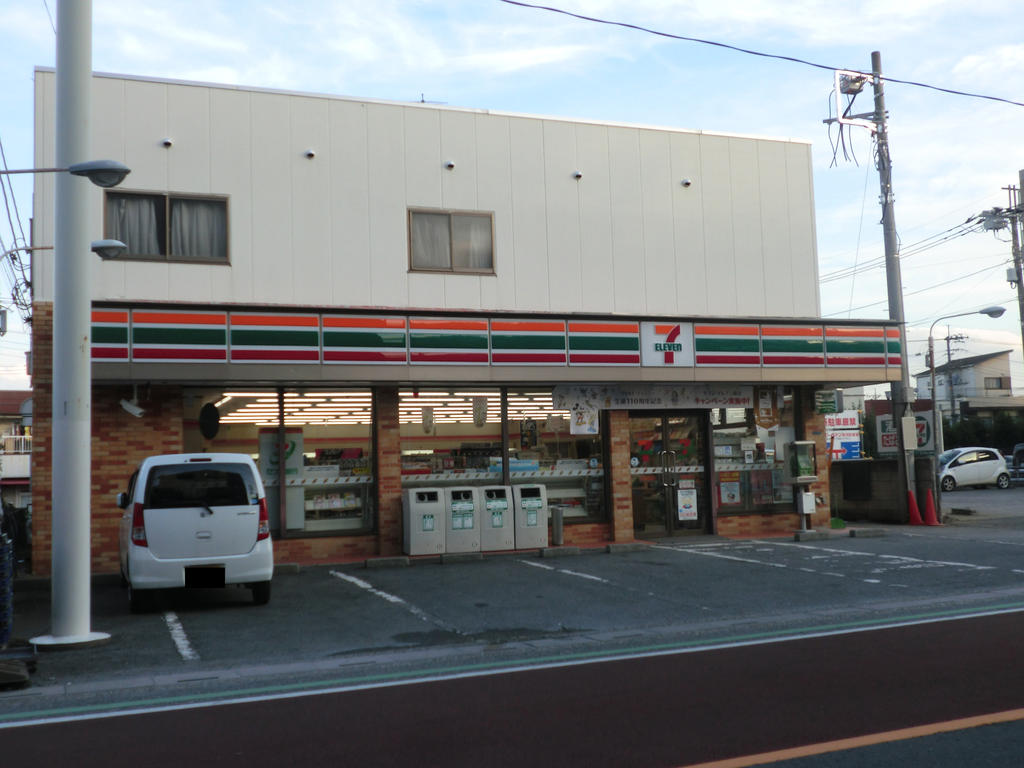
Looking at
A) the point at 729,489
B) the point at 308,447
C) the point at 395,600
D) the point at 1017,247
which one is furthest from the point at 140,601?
the point at 1017,247

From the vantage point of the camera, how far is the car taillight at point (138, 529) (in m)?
11.4

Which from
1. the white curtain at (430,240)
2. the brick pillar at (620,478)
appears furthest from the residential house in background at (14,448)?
the brick pillar at (620,478)

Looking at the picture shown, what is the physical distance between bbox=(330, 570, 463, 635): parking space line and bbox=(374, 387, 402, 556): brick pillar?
1615 millimetres

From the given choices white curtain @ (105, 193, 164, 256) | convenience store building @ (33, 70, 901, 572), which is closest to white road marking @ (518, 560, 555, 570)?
convenience store building @ (33, 70, 901, 572)

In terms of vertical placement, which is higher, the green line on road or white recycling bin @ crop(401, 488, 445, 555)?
white recycling bin @ crop(401, 488, 445, 555)

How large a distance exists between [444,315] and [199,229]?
4.17 meters

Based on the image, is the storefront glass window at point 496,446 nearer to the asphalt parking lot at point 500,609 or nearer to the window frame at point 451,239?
the asphalt parking lot at point 500,609

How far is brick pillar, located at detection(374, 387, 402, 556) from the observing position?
54.1ft

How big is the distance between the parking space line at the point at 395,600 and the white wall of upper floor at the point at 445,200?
4.59m

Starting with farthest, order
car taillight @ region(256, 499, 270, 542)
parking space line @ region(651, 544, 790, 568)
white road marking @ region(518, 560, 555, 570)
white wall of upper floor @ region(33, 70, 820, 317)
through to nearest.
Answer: white wall of upper floor @ region(33, 70, 820, 317)
white road marking @ region(518, 560, 555, 570)
parking space line @ region(651, 544, 790, 568)
car taillight @ region(256, 499, 270, 542)

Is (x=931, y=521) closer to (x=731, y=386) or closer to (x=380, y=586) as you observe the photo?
(x=731, y=386)

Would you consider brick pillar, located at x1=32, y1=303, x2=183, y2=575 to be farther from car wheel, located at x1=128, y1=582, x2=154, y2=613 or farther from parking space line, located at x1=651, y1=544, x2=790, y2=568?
parking space line, located at x1=651, y1=544, x2=790, y2=568

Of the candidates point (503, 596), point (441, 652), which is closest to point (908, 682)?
point (441, 652)

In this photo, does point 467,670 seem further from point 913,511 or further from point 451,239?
point 913,511
